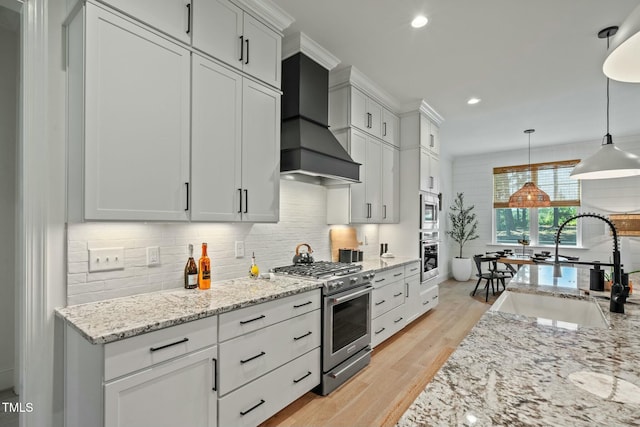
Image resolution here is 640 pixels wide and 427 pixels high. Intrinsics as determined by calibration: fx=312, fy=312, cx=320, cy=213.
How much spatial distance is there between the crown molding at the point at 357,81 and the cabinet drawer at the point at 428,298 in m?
2.66

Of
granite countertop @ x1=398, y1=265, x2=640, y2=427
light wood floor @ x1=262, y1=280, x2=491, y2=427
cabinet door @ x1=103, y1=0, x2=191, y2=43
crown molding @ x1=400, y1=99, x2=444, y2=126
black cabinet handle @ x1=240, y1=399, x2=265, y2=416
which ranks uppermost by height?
crown molding @ x1=400, y1=99, x2=444, y2=126

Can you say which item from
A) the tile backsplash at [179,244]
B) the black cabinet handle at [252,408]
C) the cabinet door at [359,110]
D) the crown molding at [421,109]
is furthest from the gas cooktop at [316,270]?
the crown molding at [421,109]

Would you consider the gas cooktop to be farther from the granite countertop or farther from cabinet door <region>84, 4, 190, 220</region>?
the granite countertop

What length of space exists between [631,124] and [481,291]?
3.70 m

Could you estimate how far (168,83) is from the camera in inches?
71.6

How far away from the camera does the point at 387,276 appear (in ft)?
11.3

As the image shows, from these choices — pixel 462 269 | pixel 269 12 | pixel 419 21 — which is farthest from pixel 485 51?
pixel 462 269

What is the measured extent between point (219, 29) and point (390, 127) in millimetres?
2681

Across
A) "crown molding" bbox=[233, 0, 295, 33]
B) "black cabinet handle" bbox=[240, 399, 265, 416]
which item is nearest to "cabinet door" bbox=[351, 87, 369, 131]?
"crown molding" bbox=[233, 0, 295, 33]

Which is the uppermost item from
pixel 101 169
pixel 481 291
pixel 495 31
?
pixel 495 31

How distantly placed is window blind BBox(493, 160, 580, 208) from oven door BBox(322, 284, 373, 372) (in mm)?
5674

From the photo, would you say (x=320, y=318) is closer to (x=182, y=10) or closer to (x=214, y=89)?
(x=214, y=89)

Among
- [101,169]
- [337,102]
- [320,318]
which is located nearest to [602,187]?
[337,102]

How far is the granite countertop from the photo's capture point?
0.68 metres
